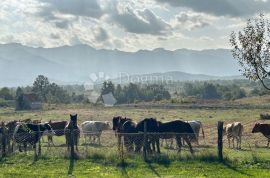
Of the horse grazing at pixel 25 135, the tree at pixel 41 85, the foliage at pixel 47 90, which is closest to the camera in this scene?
the horse grazing at pixel 25 135

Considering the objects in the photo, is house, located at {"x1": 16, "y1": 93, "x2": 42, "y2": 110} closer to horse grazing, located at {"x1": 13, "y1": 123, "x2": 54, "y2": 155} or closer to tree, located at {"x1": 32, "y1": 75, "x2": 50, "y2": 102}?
tree, located at {"x1": 32, "y1": 75, "x2": 50, "y2": 102}

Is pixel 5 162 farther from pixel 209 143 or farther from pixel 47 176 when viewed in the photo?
pixel 209 143

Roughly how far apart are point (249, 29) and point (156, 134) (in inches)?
329

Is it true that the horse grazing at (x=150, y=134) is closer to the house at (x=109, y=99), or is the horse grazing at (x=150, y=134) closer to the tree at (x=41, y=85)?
the house at (x=109, y=99)

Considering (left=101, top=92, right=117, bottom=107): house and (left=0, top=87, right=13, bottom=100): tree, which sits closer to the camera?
(left=101, top=92, right=117, bottom=107): house

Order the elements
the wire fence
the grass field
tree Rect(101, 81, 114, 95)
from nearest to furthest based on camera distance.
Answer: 1. the grass field
2. the wire fence
3. tree Rect(101, 81, 114, 95)

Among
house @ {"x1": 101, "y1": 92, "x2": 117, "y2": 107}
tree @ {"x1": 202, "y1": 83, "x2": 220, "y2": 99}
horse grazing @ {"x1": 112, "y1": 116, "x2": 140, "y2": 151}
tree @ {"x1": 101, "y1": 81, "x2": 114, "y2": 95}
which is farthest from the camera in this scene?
tree @ {"x1": 202, "y1": 83, "x2": 220, "y2": 99}

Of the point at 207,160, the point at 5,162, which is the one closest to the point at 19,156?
the point at 5,162

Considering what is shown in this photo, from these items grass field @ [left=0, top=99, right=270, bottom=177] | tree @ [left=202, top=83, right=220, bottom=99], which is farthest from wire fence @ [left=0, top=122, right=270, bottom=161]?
tree @ [left=202, top=83, right=220, bottom=99]

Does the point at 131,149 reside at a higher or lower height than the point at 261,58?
lower

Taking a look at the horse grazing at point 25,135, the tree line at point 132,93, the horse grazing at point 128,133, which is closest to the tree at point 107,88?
the tree line at point 132,93

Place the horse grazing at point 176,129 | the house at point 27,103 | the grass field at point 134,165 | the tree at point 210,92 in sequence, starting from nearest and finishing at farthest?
the grass field at point 134,165, the horse grazing at point 176,129, the house at point 27,103, the tree at point 210,92

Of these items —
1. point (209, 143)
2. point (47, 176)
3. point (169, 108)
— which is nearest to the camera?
point (47, 176)

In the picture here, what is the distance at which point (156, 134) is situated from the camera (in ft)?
83.5
